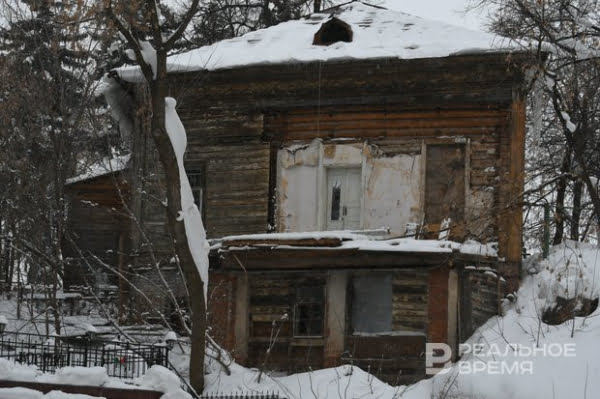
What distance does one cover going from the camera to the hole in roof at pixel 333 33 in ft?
69.9

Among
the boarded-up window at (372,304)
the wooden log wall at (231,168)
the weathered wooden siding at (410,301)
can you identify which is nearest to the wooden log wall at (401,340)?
the weathered wooden siding at (410,301)

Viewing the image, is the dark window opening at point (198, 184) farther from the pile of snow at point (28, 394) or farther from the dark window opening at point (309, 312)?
the pile of snow at point (28, 394)

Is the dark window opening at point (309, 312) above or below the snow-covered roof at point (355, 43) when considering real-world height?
below

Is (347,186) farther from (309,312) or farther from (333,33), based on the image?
(333,33)

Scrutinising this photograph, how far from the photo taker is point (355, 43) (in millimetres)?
20984

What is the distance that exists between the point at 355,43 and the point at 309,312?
5967 mm

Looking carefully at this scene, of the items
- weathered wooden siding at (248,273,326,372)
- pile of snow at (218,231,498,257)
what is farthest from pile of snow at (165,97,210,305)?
weathered wooden siding at (248,273,326,372)

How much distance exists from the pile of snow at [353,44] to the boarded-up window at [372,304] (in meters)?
4.67

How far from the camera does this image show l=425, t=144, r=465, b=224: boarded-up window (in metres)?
19.6

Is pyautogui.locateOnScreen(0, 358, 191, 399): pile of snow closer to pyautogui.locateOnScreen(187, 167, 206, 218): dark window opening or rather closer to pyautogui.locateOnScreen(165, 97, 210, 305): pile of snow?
pyautogui.locateOnScreen(165, 97, 210, 305): pile of snow

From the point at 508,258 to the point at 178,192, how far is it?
7.92m

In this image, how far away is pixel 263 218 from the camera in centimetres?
2069

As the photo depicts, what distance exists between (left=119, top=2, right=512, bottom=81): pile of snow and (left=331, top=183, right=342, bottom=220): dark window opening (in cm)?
273

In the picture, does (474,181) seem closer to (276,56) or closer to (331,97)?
(331,97)
